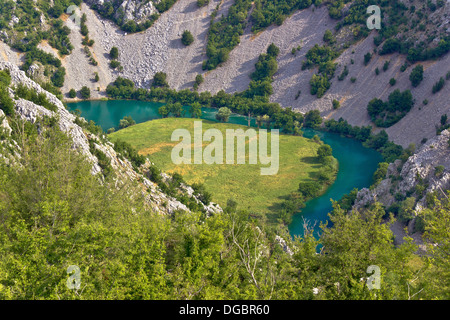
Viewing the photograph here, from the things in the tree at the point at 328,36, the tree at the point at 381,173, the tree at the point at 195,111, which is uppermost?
the tree at the point at 328,36

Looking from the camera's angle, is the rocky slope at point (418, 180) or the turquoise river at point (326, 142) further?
the turquoise river at point (326, 142)

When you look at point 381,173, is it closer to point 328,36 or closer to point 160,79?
point 328,36

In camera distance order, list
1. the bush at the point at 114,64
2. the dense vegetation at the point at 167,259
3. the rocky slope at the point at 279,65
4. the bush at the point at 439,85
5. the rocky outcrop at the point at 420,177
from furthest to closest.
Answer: the bush at the point at 114,64, the rocky slope at the point at 279,65, the bush at the point at 439,85, the rocky outcrop at the point at 420,177, the dense vegetation at the point at 167,259

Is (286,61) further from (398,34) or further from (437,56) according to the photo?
(437,56)

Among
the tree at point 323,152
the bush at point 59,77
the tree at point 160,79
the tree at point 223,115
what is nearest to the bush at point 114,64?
the tree at point 160,79

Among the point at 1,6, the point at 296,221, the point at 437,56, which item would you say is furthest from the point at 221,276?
the point at 1,6

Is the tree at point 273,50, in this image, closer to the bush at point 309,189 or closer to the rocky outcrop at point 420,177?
the bush at point 309,189

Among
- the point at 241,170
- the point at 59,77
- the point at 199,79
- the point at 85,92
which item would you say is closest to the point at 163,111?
the point at 199,79

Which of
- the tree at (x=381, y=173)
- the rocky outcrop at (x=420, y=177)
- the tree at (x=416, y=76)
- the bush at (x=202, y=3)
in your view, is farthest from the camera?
the bush at (x=202, y=3)
